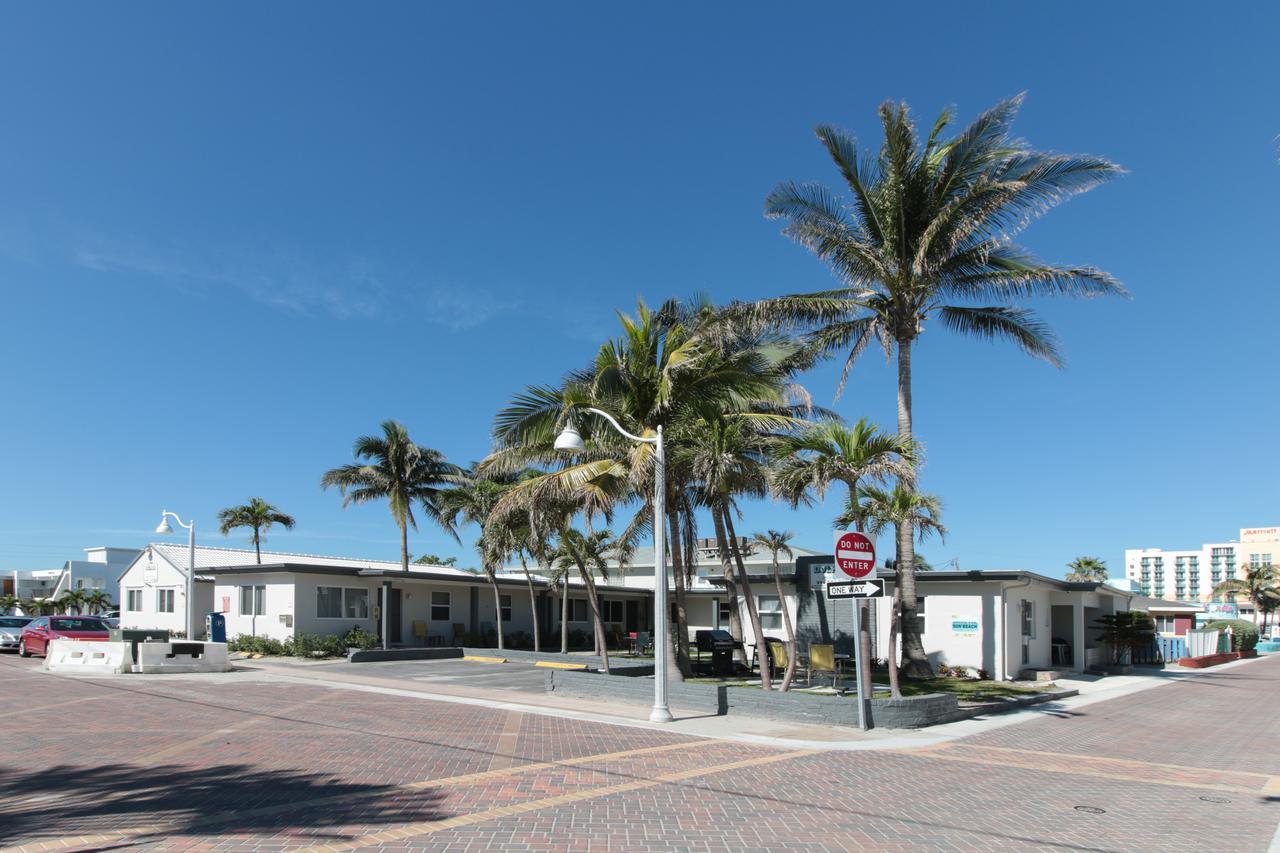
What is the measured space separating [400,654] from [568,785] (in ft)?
69.2

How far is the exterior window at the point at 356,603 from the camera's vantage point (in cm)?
3366

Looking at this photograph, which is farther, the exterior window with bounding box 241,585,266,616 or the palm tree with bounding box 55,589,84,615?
the palm tree with bounding box 55,589,84,615

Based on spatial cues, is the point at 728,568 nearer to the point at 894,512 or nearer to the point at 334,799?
the point at 894,512

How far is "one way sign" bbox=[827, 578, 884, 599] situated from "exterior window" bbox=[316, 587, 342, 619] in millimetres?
23626

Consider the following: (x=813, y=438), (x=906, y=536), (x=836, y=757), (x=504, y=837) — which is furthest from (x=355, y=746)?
(x=906, y=536)

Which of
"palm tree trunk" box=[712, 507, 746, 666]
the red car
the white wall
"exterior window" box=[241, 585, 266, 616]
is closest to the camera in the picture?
"palm tree trunk" box=[712, 507, 746, 666]

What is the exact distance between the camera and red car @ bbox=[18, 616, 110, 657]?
30.5 m

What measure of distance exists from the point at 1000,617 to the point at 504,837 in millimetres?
20852

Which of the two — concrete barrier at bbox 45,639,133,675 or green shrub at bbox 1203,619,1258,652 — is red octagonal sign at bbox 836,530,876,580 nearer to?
concrete barrier at bbox 45,639,133,675

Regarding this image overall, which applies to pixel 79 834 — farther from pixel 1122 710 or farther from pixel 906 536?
pixel 1122 710

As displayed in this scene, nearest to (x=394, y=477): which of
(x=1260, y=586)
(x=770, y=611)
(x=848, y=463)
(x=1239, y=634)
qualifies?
(x=770, y=611)

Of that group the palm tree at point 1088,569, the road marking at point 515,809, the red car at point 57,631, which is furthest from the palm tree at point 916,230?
the palm tree at point 1088,569

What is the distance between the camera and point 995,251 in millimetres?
22922

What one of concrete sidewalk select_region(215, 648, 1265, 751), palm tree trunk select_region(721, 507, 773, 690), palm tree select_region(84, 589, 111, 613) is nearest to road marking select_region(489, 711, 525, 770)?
concrete sidewalk select_region(215, 648, 1265, 751)
